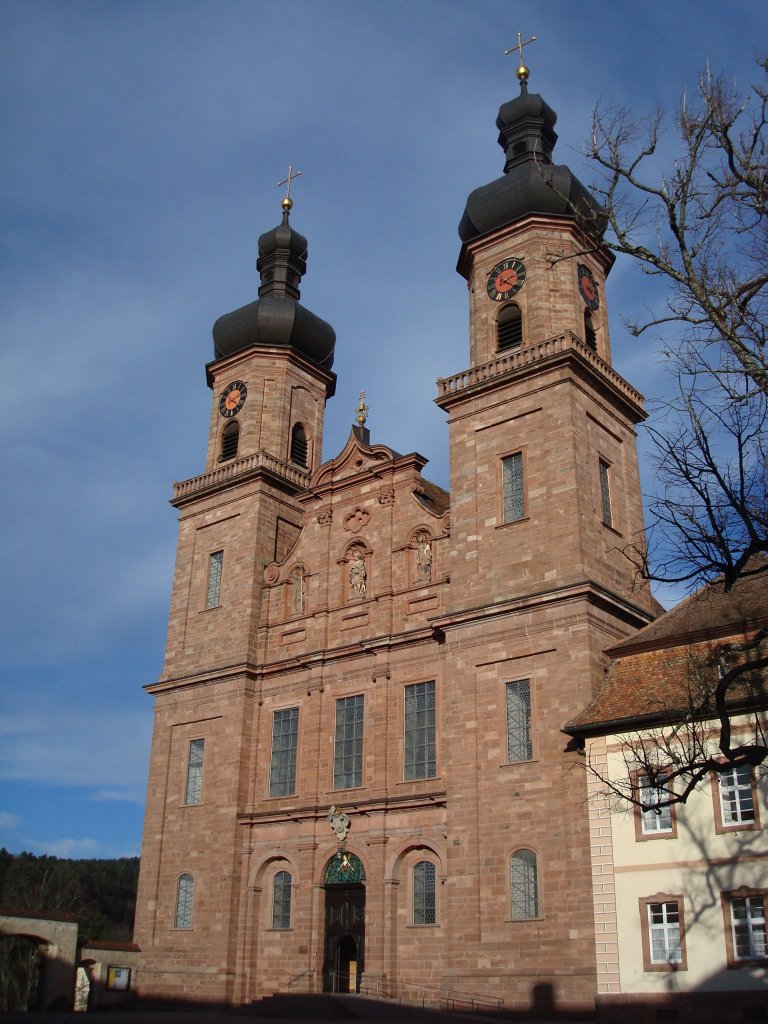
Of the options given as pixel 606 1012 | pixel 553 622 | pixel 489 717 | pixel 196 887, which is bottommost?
pixel 606 1012

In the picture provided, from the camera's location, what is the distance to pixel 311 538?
33.2 metres

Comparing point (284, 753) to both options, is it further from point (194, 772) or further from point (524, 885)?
point (524, 885)

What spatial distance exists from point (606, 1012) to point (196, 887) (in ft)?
44.4

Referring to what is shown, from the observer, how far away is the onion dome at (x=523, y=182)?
31.1 metres

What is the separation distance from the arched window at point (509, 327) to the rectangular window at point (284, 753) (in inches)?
466

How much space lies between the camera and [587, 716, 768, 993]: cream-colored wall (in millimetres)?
19984

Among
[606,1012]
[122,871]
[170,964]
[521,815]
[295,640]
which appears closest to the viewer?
[606,1012]

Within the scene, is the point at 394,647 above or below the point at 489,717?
above

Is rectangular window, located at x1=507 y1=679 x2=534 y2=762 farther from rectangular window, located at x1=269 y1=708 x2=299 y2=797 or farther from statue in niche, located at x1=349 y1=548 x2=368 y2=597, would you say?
rectangular window, located at x1=269 y1=708 x2=299 y2=797

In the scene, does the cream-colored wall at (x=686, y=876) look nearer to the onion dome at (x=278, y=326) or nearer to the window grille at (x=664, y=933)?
the window grille at (x=664, y=933)

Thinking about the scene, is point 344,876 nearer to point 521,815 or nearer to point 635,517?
point 521,815

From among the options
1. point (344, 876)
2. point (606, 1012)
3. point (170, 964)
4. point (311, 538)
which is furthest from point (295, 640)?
point (606, 1012)

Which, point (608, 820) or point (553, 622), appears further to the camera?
point (553, 622)

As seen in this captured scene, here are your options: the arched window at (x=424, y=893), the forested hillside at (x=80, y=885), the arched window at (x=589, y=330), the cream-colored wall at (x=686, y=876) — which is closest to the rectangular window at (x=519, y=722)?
the cream-colored wall at (x=686, y=876)
